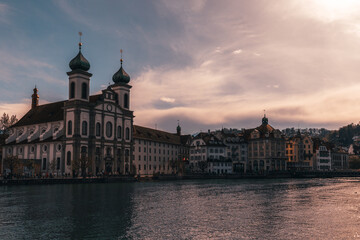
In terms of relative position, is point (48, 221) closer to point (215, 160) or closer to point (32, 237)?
point (32, 237)

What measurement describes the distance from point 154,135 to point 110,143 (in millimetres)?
28977

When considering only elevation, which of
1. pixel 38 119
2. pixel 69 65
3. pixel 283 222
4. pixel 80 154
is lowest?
pixel 283 222

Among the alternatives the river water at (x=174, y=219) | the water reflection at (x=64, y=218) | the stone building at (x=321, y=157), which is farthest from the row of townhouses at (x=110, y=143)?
the river water at (x=174, y=219)

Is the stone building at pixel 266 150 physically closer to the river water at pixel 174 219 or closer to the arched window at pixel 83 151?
the arched window at pixel 83 151

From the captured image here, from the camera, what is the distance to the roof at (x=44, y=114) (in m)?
111

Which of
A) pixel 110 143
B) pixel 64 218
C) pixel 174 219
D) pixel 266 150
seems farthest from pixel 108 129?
pixel 174 219

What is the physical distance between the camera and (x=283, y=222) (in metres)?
Answer: 33.1

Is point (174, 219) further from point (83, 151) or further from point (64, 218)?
point (83, 151)

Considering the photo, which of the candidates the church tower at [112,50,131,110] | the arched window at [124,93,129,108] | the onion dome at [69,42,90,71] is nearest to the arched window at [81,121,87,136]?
the onion dome at [69,42,90,71]

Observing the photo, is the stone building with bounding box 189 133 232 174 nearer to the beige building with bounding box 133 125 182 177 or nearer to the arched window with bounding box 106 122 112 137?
the beige building with bounding box 133 125 182 177

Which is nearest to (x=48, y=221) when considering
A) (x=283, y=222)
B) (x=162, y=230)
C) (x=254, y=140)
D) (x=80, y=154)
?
(x=162, y=230)

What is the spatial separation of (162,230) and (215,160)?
11401 centimetres

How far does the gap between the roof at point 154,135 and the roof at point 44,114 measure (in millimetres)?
23465

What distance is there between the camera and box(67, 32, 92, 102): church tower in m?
103
